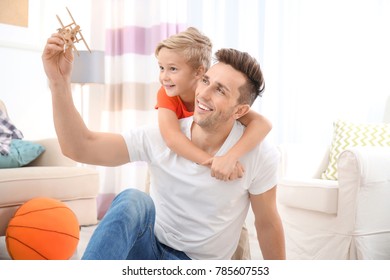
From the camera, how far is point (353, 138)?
Answer: 3002 millimetres

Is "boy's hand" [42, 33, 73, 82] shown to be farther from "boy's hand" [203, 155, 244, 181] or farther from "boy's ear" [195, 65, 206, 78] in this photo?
"boy's ear" [195, 65, 206, 78]

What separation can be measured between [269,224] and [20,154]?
2.09 meters

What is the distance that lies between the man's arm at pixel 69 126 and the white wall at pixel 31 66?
2885mm

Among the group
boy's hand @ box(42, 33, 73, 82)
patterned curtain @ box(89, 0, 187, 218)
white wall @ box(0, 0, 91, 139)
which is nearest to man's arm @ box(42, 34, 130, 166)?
boy's hand @ box(42, 33, 73, 82)

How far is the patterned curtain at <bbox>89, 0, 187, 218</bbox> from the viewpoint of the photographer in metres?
4.18

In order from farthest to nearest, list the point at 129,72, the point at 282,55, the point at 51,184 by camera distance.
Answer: the point at 129,72
the point at 282,55
the point at 51,184

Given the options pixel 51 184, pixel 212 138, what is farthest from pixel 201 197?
pixel 51 184

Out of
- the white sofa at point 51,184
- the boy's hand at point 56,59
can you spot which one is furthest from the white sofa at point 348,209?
the boy's hand at point 56,59

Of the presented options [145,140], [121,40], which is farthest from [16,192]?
[121,40]

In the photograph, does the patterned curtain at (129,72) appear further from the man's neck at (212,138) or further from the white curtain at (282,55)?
the man's neck at (212,138)

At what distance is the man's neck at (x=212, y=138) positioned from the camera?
1.57 m

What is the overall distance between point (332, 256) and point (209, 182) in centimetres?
133

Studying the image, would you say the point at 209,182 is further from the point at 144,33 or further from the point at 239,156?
the point at 144,33

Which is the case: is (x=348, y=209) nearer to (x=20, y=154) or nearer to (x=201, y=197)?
(x=201, y=197)
